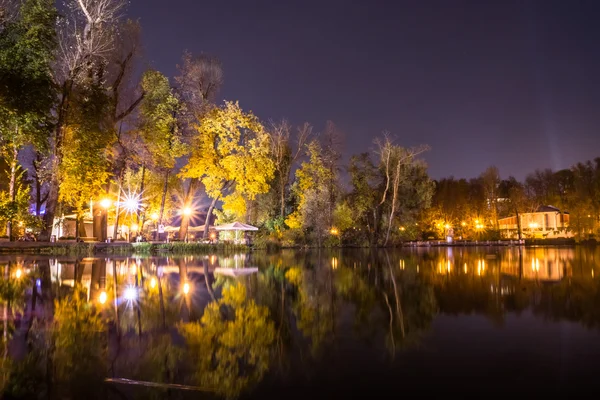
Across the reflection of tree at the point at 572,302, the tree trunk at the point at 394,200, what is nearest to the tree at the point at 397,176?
the tree trunk at the point at 394,200

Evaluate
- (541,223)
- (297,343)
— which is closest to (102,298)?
(297,343)

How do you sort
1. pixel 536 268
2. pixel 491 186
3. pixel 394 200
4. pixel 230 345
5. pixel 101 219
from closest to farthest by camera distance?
1. pixel 230 345
2. pixel 536 268
3. pixel 101 219
4. pixel 394 200
5. pixel 491 186

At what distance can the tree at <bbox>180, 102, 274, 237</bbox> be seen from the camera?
33.5 metres

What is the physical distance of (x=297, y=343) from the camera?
5.38 m

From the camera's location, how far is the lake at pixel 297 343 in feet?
12.8

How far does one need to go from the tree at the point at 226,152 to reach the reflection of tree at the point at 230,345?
2664 cm

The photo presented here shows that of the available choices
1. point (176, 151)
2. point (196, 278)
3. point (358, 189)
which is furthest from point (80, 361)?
point (358, 189)

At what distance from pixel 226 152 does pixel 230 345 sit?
29701mm

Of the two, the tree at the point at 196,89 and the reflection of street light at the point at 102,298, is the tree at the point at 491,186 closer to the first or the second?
the tree at the point at 196,89

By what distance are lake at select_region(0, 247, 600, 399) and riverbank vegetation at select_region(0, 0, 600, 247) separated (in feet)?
49.7

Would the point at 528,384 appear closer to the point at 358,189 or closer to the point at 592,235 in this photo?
the point at 358,189

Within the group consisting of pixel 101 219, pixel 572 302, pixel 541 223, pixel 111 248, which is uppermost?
pixel 101 219

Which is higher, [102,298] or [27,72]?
[27,72]

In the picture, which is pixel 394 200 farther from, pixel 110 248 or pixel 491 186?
pixel 110 248
